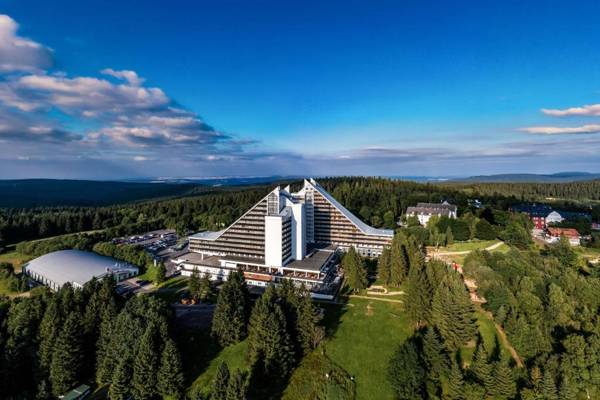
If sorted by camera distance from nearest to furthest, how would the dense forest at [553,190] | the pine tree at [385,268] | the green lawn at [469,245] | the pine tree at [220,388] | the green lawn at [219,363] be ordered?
the pine tree at [220,388] → the green lawn at [219,363] → the pine tree at [385,268] → the green lawn at [469,245] → the dense forest at [553,190]

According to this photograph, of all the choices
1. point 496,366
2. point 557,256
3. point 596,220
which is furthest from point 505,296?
point 596,220

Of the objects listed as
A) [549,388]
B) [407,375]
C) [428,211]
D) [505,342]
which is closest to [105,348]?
[407,375]

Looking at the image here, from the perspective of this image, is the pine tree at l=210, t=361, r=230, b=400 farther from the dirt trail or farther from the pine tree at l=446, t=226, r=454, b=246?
the pine tree at l=446, t=226, r=454, b=246

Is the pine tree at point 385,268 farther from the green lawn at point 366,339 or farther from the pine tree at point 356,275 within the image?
the green lawn at point 366,339

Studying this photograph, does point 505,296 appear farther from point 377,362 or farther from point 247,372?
point 247,372

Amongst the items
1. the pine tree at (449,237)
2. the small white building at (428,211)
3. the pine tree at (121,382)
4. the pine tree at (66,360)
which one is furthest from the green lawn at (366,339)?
the small white building at (428,211)

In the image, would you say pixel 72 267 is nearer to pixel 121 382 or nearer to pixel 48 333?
pixel 48 333
